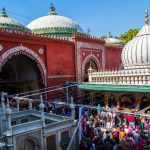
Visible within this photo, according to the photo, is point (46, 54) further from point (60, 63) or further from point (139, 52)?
point (139, 52)

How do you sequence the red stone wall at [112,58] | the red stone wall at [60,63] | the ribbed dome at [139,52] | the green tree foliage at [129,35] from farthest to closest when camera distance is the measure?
the green tree foliage at [129,35] < the red stone wall at [112,58] < the red stone wall at [60,63] < the ribbed dome at [139,52]

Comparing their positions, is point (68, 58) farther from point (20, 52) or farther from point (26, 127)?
point (26, 127)

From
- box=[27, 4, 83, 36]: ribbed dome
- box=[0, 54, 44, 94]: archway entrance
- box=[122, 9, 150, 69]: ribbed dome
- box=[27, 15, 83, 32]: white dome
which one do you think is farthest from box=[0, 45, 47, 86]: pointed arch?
box=[27, 15, 83, 32]: white dome

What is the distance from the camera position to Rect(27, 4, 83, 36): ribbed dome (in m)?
18.0

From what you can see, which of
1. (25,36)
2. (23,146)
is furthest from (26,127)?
(25,36)

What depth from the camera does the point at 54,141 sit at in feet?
26.7

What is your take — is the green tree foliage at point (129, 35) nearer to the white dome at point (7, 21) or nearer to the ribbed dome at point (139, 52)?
the ribbed dome at point (139, 52)

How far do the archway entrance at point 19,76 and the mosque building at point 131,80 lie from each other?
307 centimetres

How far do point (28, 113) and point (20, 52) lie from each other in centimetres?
408

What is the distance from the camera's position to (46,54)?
1463cm

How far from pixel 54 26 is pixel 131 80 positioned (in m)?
7.96

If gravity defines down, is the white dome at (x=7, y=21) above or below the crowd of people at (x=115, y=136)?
above

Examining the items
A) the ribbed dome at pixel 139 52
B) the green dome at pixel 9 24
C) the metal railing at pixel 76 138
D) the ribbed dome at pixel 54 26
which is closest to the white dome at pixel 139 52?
the ribbed dome at pixel 139 52

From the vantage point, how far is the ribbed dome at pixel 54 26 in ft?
59.1
